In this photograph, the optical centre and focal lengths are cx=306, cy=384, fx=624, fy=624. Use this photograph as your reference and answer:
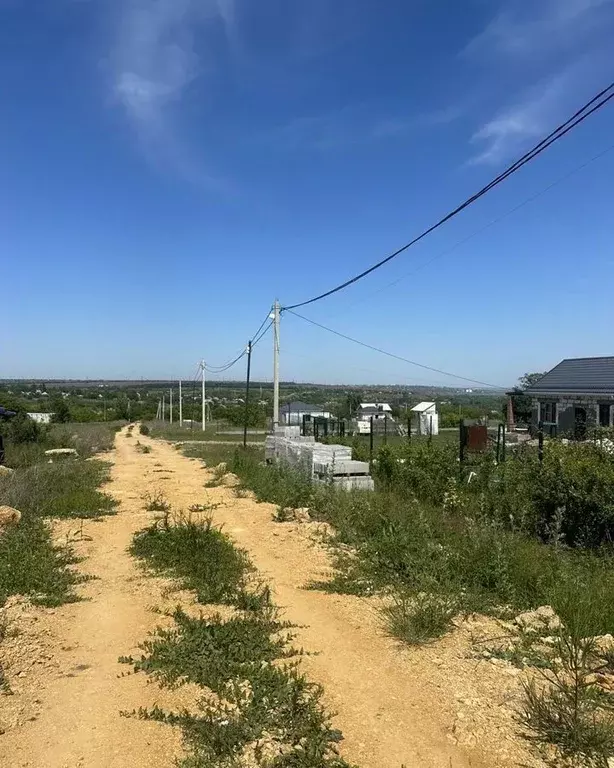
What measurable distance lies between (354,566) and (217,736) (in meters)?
3.91

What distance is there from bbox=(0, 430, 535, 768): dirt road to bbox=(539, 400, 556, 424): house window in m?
28.4

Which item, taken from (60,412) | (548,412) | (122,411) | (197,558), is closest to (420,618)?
(197,558)

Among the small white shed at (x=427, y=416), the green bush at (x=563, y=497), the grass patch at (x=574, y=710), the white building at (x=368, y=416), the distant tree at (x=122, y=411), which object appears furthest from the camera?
the distant tree at (x=122, y=411)

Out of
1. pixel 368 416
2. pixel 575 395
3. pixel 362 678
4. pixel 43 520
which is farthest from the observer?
pixel 368 416

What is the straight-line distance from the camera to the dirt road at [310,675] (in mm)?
3396

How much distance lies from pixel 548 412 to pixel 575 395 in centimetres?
298

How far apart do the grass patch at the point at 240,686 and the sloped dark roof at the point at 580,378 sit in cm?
2723

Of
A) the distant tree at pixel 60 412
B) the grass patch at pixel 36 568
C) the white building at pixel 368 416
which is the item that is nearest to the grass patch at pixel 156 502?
the grass patch at pixel 36 568

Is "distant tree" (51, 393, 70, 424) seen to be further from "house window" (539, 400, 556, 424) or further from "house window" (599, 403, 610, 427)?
"house window" (599, 403, 610, 427)

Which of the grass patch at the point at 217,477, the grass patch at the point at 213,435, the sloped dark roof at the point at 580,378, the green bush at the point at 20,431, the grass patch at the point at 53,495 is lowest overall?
the grass patch at the point at 213,435

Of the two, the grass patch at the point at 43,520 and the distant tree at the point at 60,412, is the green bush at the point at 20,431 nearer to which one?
the grass patch at the point at 43,520

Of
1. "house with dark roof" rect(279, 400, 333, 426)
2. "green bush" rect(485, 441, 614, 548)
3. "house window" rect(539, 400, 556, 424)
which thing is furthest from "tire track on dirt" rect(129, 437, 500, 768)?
"house window" rect(539, 400, 556, 424)

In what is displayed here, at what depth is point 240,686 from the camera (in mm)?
4172

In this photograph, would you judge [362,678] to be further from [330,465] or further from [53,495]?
[53,495]
